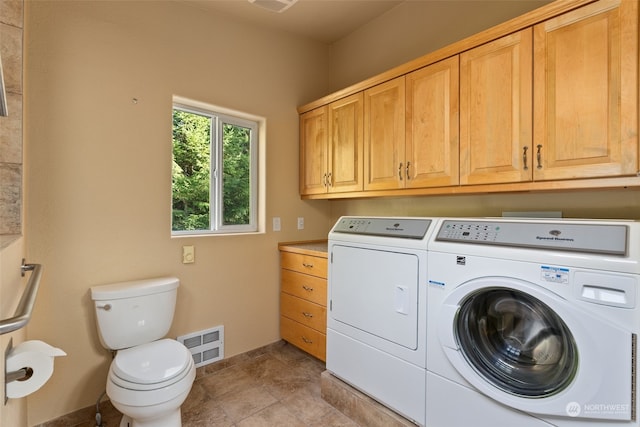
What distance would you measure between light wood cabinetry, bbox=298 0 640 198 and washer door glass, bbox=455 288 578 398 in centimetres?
58

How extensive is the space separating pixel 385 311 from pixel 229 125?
1.88 m

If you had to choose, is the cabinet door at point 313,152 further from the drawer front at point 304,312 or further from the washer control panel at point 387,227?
the drawer front at point 304,312

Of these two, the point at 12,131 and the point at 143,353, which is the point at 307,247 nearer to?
the point at 143,353

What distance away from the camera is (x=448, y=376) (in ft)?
4.48

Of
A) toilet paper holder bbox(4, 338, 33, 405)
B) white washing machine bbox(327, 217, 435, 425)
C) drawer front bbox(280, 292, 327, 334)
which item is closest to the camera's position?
toilet paper holder bbox(4, 338, 33, 405)

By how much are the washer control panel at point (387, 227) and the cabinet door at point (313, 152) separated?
687 mm

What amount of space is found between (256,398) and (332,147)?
6.13 feet

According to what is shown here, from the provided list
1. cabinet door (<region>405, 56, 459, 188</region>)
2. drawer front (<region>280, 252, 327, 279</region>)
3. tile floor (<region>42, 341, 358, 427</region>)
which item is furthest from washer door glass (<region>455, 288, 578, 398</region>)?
drawer front (<region>280, 252, 327, 279</region>)

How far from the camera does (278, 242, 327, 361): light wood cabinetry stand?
2260mm

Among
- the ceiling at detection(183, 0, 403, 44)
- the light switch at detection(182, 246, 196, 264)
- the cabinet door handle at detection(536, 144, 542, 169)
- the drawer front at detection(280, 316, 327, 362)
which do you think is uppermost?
the ceiling at detection(183, 0, 403, 44)

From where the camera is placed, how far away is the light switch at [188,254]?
7.09ft

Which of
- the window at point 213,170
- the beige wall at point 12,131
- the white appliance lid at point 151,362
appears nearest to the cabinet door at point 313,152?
the window at point 213,170

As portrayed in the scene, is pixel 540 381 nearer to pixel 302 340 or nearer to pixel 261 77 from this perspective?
pixel 302 340

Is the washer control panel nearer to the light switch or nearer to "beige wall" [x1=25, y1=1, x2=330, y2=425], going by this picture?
"beige wall" [x1=25, y1=1, x2=330, y2=425]
